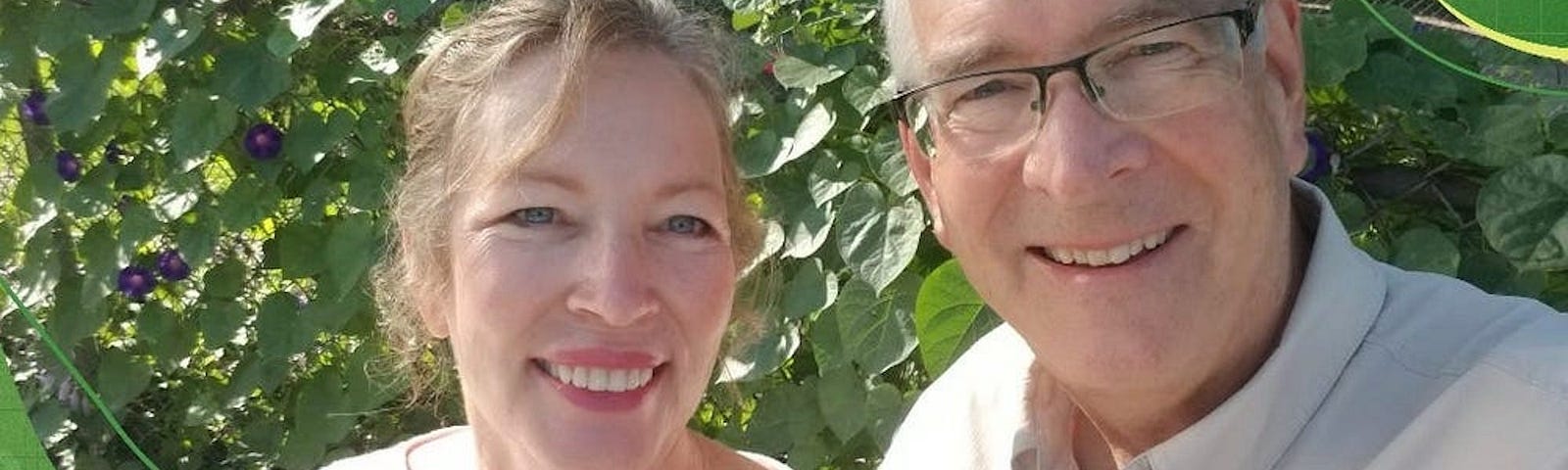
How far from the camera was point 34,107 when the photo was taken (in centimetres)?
312

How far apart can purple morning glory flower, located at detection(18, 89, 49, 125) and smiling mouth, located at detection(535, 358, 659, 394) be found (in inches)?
62.9

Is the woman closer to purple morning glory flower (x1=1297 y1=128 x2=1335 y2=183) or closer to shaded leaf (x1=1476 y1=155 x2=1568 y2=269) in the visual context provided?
purple morning glory flower (x1=1297 y1=128 x2=1335 y2=183)

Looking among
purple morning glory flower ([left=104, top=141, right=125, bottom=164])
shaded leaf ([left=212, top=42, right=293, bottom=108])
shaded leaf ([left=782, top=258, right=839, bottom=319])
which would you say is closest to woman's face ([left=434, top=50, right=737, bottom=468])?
shaded leaf ([left=782, top=258, right=839, bottom=319])

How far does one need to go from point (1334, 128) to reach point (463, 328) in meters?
1.00

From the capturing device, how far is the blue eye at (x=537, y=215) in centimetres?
183

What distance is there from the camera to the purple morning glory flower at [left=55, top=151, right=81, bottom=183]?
3.09m

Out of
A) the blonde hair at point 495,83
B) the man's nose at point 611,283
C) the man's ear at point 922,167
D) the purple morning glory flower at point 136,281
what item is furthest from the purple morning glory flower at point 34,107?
the man's ear at point 922,167

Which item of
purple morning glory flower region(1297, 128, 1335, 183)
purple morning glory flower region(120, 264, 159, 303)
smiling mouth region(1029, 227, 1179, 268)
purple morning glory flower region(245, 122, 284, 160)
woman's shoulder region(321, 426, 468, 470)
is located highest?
smiling mouth region(1029, 227, 1179, 268)

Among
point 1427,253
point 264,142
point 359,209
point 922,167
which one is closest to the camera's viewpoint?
point 922,167

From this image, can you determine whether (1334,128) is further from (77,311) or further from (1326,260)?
(77,311)

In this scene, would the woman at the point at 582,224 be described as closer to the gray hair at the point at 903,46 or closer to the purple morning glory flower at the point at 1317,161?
the gray hair at the point at 903,46

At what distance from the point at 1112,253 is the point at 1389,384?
0.78 ft

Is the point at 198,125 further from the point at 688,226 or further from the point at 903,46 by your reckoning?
the point at 903,46

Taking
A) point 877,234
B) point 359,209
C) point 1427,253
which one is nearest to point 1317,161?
point 1427,253
